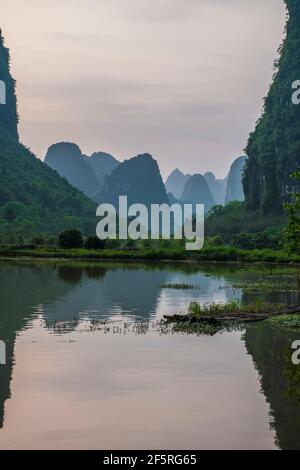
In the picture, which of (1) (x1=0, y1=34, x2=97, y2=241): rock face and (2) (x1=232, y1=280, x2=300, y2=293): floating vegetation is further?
(1) (x1=0, y1=34, x2=97, y2=241): rock face

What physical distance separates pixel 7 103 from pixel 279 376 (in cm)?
16590

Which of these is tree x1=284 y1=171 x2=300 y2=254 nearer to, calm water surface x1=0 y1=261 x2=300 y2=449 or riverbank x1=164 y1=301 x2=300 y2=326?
riverbank x1=164 y1=301 x2=300 y2=326

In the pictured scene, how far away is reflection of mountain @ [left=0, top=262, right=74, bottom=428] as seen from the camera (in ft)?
62.5

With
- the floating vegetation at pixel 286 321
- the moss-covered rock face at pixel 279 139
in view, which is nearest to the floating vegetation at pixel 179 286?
the floating vegetation at pixel 286 321

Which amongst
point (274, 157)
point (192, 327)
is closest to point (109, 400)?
point (192, 327)

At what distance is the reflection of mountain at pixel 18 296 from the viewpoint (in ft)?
62.5

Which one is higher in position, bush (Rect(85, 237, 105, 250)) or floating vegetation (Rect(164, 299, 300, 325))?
bush (Rect(85, 237, 105, 250))

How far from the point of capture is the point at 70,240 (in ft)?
266

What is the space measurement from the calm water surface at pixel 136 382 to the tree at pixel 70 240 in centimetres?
4775

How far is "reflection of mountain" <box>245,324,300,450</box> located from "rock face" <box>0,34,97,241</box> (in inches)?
3433

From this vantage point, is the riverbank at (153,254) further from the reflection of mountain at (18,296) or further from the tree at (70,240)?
the reflection of mountain at (18,296)

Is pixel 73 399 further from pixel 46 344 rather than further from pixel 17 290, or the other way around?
pixel 17 290

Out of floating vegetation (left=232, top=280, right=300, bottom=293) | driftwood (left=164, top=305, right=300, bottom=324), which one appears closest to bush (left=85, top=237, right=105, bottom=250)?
floating vegetation (left=232, top=280, right=300, bottom=293)

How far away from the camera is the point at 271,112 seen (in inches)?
5482
